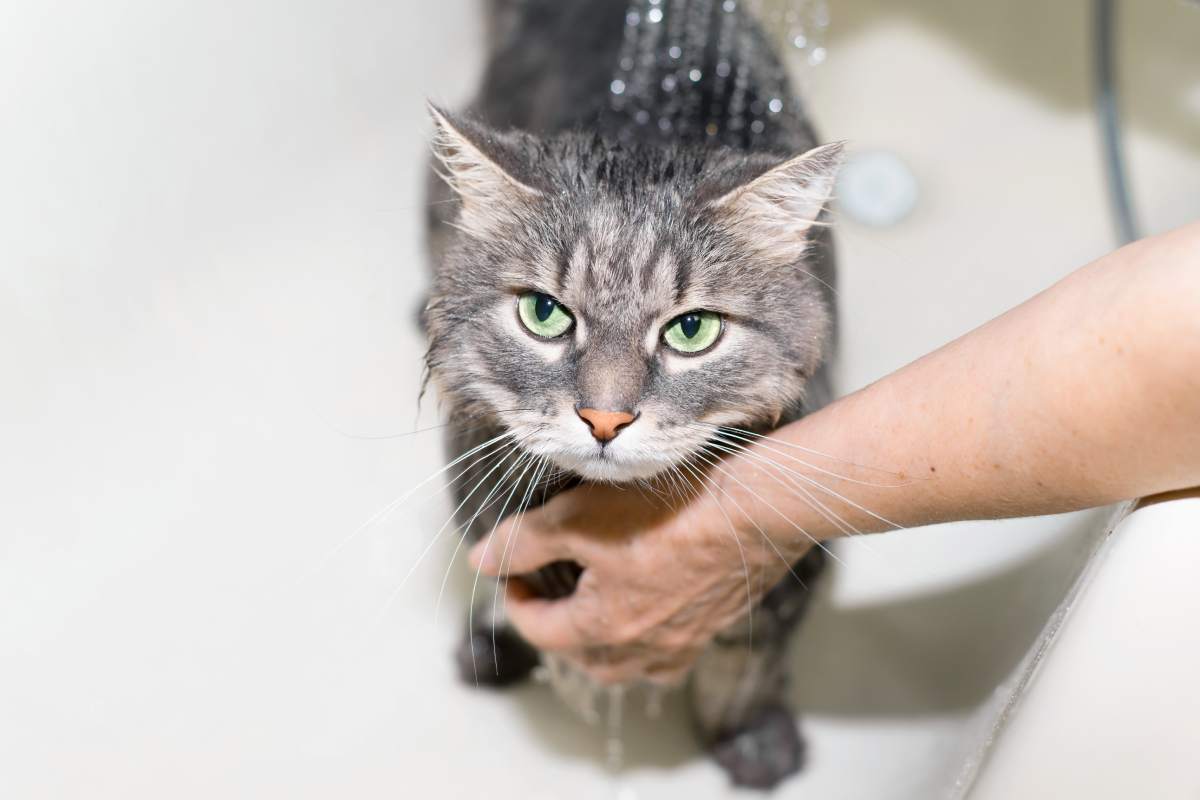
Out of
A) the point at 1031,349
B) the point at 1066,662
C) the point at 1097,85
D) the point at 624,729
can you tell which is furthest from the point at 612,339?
the point at 1097,85

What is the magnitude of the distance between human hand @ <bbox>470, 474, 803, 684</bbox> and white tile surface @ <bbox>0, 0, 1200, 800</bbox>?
219mm

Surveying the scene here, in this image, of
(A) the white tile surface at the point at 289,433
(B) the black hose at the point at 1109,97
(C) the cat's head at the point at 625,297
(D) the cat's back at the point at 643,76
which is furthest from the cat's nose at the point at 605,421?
(B) the black hose at the point at 1109,97

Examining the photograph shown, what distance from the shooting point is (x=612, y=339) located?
0.92 m

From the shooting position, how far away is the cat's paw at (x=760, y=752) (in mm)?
1469

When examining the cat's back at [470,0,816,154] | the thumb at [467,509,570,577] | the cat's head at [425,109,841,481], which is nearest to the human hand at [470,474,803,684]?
the thumb at [467,509,570,577]

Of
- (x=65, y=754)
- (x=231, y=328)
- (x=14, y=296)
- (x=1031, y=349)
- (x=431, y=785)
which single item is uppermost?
(x=1031, y=349)

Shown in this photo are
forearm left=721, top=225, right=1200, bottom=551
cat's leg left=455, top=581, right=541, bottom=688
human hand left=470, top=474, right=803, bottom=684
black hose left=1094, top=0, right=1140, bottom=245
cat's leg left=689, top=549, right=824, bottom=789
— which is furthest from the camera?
black hose left=1094, top=0, right=1140, bottom=245

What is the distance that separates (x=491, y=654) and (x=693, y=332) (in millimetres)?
760

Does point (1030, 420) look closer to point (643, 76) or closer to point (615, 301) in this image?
point (615, 301)

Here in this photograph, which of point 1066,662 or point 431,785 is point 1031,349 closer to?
point 1066,662

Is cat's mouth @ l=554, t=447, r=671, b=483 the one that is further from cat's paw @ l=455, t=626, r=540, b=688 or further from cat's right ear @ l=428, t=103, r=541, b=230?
cat's paw @ l=455, t=626, r=540, b=688

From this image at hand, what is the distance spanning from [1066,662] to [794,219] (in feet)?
1.48

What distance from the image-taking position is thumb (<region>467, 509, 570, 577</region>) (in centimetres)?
110

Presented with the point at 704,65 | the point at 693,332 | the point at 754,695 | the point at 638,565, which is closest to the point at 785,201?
the point at 693,332
